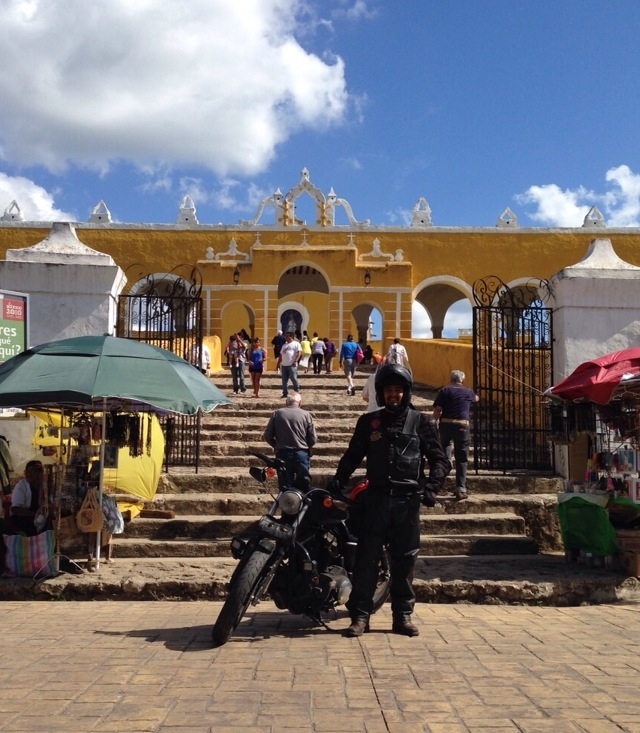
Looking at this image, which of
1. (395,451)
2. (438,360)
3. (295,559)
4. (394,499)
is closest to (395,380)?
(395,451)

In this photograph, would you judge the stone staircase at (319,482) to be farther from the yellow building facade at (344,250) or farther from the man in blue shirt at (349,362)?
the yellow building facade at (344,250)

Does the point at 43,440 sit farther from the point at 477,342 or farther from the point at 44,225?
the point at 44,225

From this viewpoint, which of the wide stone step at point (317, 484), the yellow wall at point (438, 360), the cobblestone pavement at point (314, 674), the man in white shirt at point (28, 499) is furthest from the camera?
the yellow wall at point (438, 360)

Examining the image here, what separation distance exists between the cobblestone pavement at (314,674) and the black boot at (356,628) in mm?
77

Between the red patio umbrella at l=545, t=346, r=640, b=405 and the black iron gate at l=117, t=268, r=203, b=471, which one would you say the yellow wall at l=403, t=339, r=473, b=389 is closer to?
the black iron gate at l=117, t=268, r=203, b=471

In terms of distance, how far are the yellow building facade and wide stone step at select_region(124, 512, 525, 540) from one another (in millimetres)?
17079

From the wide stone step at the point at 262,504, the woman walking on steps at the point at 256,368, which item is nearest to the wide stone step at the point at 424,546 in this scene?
the wide stone step at the point at 262,504

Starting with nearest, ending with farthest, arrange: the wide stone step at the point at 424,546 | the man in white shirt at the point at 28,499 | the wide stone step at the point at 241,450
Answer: the man in white shirt at the point at 28,499
the wide stone step at the point at 424,546
the wide stone step at the point at 241,450

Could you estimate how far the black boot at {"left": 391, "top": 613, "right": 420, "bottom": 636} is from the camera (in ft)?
16.3

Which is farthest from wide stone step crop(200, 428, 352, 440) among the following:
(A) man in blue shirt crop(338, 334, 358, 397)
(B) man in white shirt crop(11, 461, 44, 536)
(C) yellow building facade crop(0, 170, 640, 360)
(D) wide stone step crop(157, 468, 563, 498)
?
(C) yellow building facade crop(0, 170, 640, 360)

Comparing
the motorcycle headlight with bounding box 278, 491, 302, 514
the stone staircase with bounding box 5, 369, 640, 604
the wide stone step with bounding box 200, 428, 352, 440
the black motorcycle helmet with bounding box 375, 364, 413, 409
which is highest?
the black motorcycle helmet with bounding box 375, 364, 413, 409

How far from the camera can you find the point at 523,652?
457cm

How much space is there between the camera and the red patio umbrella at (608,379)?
643cm

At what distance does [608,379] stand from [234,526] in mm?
3500
